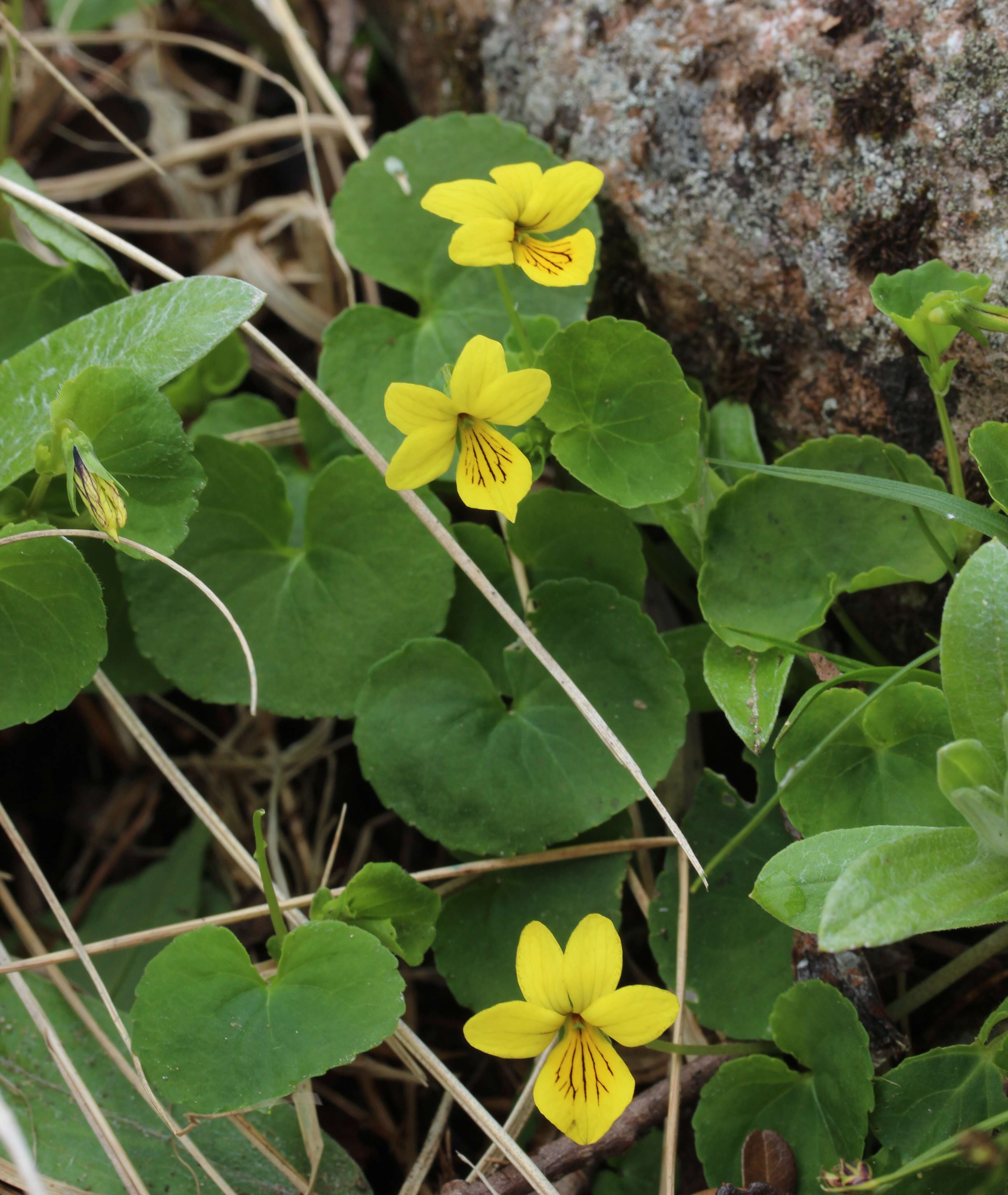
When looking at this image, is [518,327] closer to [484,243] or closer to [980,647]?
[484,243]

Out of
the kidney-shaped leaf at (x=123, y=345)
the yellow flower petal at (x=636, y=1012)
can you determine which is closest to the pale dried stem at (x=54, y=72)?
the kidney-shaped leaf at (x=123, y=345)

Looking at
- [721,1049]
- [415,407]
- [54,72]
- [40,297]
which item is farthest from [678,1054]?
[54,72]

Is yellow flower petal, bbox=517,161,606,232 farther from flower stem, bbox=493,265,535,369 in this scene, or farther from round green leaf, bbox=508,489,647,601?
round green leaf, bbox=508,489,647,601

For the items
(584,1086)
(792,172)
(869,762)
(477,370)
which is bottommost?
(584,1086)

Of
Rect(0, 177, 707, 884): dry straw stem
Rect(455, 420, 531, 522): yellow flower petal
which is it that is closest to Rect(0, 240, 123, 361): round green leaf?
Rect(0, 177, 707, 884): dry straw stem

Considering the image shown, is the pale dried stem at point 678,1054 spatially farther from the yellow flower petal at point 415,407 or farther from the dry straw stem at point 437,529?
the yellow flower petal at point 415,407

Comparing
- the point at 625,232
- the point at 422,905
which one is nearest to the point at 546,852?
the point at 422,905

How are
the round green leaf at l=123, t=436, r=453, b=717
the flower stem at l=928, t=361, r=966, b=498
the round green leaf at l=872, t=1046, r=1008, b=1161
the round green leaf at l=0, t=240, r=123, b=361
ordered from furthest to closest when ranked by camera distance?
1. the round green leaf at l=0, t=240, r=123, b=361
2. the round green leaf at l=123, t=436, r=453, b=717
3. the flower stem at l=928, t=361, r=966, b=498
4. the round green leaf at l=872, t=1046, r=1008, b=1161
